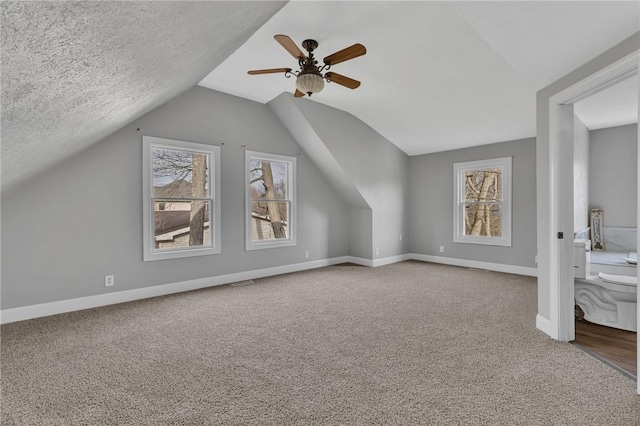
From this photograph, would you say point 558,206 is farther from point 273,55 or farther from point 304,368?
point 273,55

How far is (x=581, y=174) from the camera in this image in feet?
14.8

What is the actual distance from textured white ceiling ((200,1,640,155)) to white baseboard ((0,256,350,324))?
2.72 meters

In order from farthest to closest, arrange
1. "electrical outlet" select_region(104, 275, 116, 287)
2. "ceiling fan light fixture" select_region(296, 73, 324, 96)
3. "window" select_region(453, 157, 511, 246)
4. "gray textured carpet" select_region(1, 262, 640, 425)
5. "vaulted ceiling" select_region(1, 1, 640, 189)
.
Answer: "window" select_region(453, 157, 511, 246), "electrical outlet" select_region(104, 275, 116, 287), "ceiling fan light fixture" select_region(296, 73, 324, 96), "gray textured carpet" select_region(1, 262, 640, 425), "vaulted ceiling" select_region(1, 1, 640, 189)


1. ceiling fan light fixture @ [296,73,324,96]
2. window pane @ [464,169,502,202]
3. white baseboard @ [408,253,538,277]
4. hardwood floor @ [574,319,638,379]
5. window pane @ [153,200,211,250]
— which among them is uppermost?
ceiling fan light fixture @ [296,73,324,96]

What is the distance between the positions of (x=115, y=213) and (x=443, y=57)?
4121 millimetres

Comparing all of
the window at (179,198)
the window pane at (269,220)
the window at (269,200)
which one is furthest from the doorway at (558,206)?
the window at (179,198)

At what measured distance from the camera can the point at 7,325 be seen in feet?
9.88

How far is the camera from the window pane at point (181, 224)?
13.6 ft

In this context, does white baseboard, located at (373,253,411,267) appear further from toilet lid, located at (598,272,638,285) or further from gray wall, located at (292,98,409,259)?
toilet lid, located at (598,272,638,285)

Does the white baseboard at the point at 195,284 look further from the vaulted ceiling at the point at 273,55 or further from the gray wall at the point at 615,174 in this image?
the vaulted ceiling at the point at 273,55

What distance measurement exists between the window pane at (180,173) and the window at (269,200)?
2.15 ft

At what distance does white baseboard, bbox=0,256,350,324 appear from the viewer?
3.16 m

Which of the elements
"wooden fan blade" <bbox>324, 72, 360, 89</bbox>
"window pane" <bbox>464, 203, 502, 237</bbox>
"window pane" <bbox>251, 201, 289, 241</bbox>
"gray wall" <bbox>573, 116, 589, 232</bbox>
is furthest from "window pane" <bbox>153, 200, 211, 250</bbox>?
"gray wall" <bbox>573, 116, 589, 232</bbox>

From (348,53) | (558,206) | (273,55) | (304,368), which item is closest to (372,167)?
(273,55)
